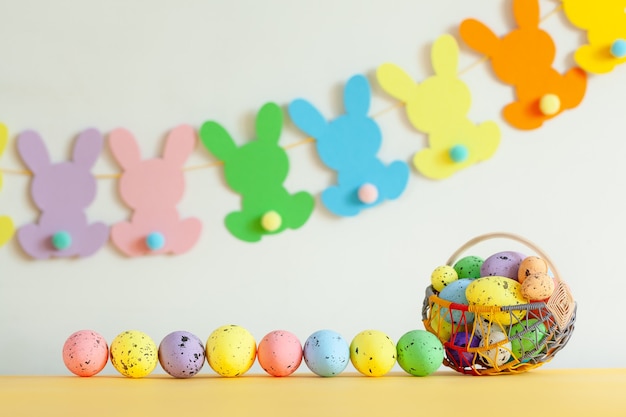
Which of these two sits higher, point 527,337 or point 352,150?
point 352,150

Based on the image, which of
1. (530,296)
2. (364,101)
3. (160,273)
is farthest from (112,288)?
(530,296)

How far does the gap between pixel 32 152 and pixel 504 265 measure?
1.11 m

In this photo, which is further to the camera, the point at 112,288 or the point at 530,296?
the point at 112,288

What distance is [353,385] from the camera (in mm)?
1321

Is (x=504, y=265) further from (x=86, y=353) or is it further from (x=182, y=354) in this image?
(x=86, y=353)

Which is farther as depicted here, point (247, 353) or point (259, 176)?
point (259, 176)

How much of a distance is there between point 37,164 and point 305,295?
27.7 inches

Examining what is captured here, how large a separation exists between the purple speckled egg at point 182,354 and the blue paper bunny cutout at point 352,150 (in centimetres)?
58

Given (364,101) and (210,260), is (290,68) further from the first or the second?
(210,260)

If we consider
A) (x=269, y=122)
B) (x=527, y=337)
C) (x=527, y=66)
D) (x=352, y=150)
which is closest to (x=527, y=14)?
(x=527, y=66)

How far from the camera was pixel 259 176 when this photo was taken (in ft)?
6.16

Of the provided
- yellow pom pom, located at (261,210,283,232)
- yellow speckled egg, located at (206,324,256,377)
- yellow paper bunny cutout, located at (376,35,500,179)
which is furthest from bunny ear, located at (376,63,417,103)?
yellow speckled egg, located at (206,324,256,377)

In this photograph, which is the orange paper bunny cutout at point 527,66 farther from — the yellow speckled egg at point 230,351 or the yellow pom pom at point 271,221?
the yellow speckled egg at point 230,351

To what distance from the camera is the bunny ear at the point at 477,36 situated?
6.29 feet
